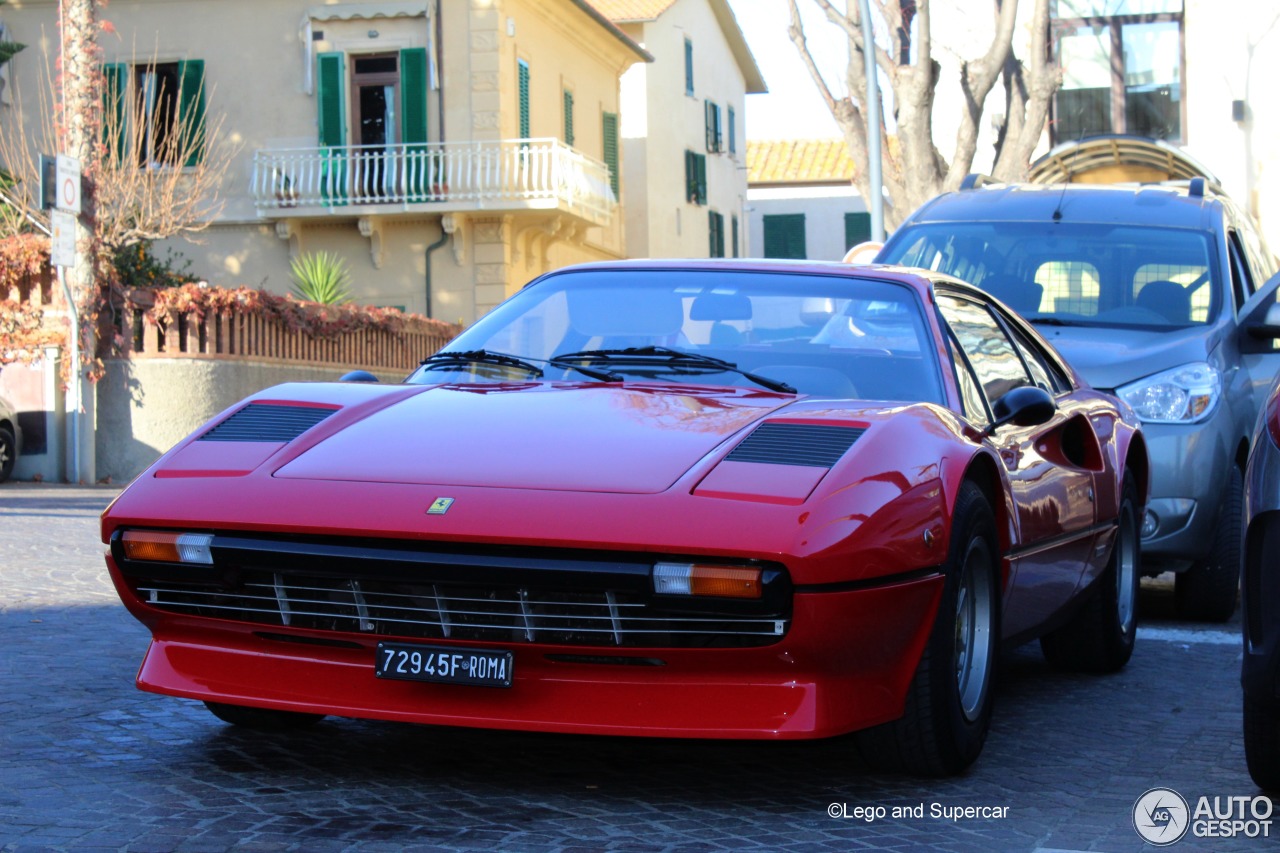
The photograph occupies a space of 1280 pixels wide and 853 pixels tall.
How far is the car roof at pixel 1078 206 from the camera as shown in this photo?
9289 millimetres

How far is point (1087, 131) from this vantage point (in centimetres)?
3044

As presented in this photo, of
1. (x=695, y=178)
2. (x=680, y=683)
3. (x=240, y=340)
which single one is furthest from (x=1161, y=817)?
(x=695, y=178)

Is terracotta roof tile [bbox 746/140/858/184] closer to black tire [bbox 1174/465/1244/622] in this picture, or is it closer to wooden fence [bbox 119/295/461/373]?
wooden fence [bbox 119/295/461/373]

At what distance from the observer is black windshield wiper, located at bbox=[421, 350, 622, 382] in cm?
506

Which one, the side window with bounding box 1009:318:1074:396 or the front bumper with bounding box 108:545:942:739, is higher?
the side window with bounding box 1009:318:1074:396

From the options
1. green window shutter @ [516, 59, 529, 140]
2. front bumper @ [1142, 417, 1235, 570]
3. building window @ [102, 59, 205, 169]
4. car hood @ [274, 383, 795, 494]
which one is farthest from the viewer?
green window shutter @ [516, 59, 529, 140]

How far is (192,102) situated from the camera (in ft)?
98.7

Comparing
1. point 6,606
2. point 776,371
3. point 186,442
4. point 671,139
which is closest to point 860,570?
point 776,371

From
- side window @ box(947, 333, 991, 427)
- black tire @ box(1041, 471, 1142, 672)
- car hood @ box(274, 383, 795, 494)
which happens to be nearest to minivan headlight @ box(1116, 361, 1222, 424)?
black tire @ box(1041, 471, 1142, 672)

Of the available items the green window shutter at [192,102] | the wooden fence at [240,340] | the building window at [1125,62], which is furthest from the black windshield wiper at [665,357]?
the building window at [1125,62]

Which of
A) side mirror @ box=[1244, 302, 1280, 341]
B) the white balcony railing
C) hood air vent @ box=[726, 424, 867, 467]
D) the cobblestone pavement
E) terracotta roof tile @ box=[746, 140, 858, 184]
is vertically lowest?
the cobblestone pavement

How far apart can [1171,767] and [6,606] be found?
5.13m

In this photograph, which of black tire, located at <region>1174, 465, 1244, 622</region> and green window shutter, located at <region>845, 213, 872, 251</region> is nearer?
black tire, located at <region>1174, 465, 1244, 622</region>

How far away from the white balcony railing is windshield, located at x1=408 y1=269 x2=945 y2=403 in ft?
82.5
